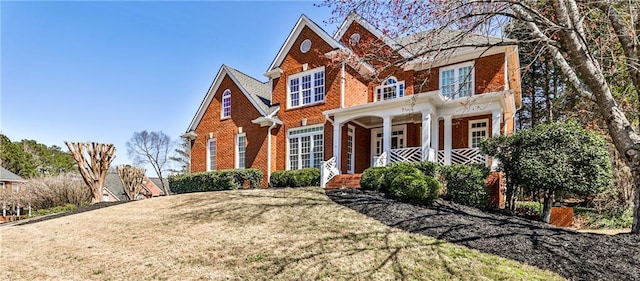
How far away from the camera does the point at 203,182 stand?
19.0 metres

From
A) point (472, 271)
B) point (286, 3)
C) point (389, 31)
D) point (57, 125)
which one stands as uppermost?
point (286, 3)

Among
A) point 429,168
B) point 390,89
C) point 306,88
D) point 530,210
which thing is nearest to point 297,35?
point 306,88

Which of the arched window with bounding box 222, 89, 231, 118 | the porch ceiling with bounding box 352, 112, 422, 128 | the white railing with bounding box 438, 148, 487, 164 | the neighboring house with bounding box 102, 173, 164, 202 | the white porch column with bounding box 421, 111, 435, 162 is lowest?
the neighboring house with bounding box 102, 173, 164, 202

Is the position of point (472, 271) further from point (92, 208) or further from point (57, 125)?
point (57, 125)

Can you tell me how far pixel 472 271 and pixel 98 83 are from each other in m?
19.3

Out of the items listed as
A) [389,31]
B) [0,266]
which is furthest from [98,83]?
[389,31]

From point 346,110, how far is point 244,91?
7050 mm

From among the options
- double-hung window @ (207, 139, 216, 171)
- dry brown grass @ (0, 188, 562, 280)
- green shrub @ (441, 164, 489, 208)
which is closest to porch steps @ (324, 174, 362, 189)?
dry brown grass @ (0, 188, 562, 280)

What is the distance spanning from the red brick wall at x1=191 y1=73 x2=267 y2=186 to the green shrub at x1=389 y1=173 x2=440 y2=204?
31.8ft

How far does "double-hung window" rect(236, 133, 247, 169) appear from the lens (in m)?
19.9

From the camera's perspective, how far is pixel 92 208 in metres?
14.5

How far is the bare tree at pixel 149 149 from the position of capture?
42875mm

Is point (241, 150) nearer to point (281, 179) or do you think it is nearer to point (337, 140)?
point (281, 179)

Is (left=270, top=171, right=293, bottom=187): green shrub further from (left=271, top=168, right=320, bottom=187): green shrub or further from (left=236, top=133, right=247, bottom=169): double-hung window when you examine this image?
(left=236, top=133, right=247, bottom=169): double-hung window
